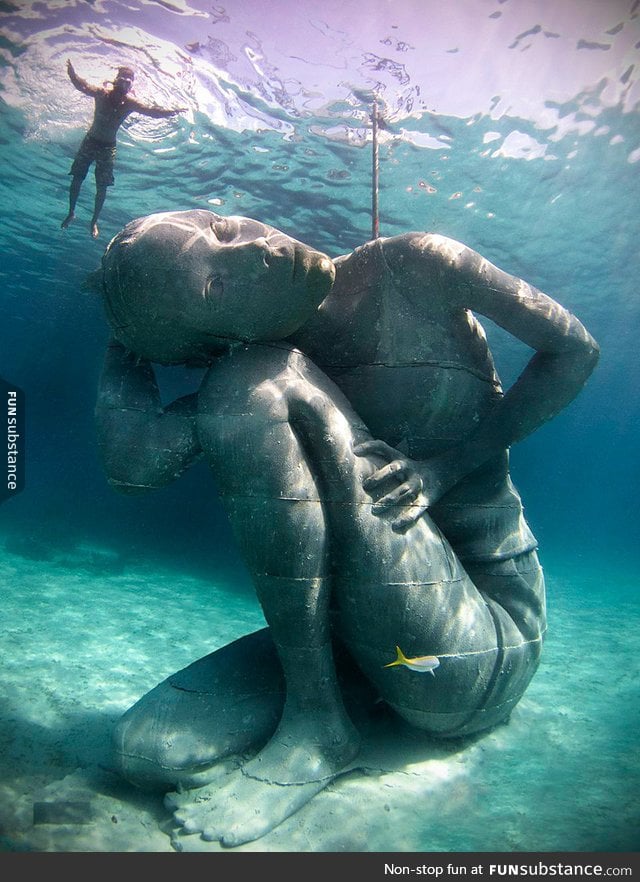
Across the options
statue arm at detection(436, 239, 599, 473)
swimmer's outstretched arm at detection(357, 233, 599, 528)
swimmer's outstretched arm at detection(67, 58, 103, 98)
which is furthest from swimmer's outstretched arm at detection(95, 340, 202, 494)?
swimmer's outstretched arm at detection(67, 58, 103, 98)

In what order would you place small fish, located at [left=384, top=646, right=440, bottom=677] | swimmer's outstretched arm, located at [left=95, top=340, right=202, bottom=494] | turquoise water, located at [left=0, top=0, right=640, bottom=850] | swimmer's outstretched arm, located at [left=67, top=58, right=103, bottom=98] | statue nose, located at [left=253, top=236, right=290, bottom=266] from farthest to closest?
1. swimmer's outstretched arm, located at [left=67, top=58, right=103, bottom=98]
2. turquoise water, located at [left=0, top=0, right=640, bottom=850]
3. swimmer's outstretched arm, located at [left=95, top=340, right=202, bottom=494]
4. small fish, located at [left=384, top=646, right=440, bottom=677]
5. statue nose, located at [left=253, top=236, right=290, bottom=266]

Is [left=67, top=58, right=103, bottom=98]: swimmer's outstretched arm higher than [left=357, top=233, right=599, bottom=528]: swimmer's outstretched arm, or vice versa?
[left=67, top=58, right=103, bottom=98]: swimmer's outstretched arm

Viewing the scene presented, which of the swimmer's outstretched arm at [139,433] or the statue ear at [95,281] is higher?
the statue ear at [95,281]

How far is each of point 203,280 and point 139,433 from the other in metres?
0.91

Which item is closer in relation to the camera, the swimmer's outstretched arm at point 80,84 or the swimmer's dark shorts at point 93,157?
the swimmer's outstretched arm at point 80,84

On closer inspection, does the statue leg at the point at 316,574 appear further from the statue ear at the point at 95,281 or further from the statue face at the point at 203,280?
the statue ear at the point at 95,281

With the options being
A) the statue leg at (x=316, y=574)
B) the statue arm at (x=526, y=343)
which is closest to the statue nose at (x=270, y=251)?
the statue leg at (x=316, y=574)

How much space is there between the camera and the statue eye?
2.43 metres

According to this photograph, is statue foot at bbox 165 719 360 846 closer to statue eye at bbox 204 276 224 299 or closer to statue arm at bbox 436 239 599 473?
statue arm at bbox 436 239 599 473

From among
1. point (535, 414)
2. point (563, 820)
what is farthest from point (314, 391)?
point (563, 820)

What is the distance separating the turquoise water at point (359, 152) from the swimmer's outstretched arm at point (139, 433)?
1763mm

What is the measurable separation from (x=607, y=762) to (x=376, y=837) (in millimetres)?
1711

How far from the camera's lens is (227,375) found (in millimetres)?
2615

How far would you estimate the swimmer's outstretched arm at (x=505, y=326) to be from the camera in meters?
2.85
